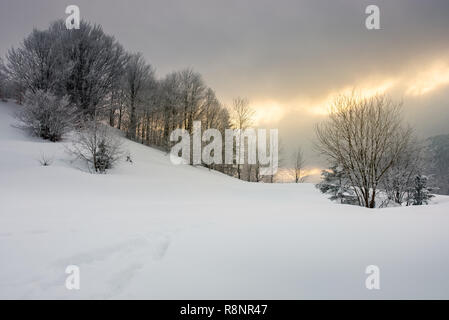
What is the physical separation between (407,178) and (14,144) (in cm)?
2519

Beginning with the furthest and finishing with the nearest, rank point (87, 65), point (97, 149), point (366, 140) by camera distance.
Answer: point (87, 65), point (97, 149), point (366, 140)

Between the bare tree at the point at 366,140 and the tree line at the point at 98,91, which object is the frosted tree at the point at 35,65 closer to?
the tree line at the point at 98,91

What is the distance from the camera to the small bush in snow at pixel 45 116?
14.4 meters

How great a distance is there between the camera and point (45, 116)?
14.6 m

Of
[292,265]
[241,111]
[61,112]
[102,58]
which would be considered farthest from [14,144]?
[241,111]

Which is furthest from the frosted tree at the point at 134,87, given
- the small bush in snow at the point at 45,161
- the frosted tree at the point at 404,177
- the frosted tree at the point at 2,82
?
the frosted tree at the point at 404,177

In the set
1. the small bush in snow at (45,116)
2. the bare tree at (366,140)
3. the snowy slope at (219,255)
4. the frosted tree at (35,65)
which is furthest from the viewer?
the frosted tree at (35,65)

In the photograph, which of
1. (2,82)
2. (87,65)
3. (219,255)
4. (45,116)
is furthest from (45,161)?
(2,82)

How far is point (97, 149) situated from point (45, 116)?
6392 mm

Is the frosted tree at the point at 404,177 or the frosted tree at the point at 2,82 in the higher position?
the frosted tree at the point at 2,82

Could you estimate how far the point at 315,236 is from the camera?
2.85 metres

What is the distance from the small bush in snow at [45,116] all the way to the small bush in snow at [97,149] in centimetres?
395

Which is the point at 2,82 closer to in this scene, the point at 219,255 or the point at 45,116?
the point at 45,116
